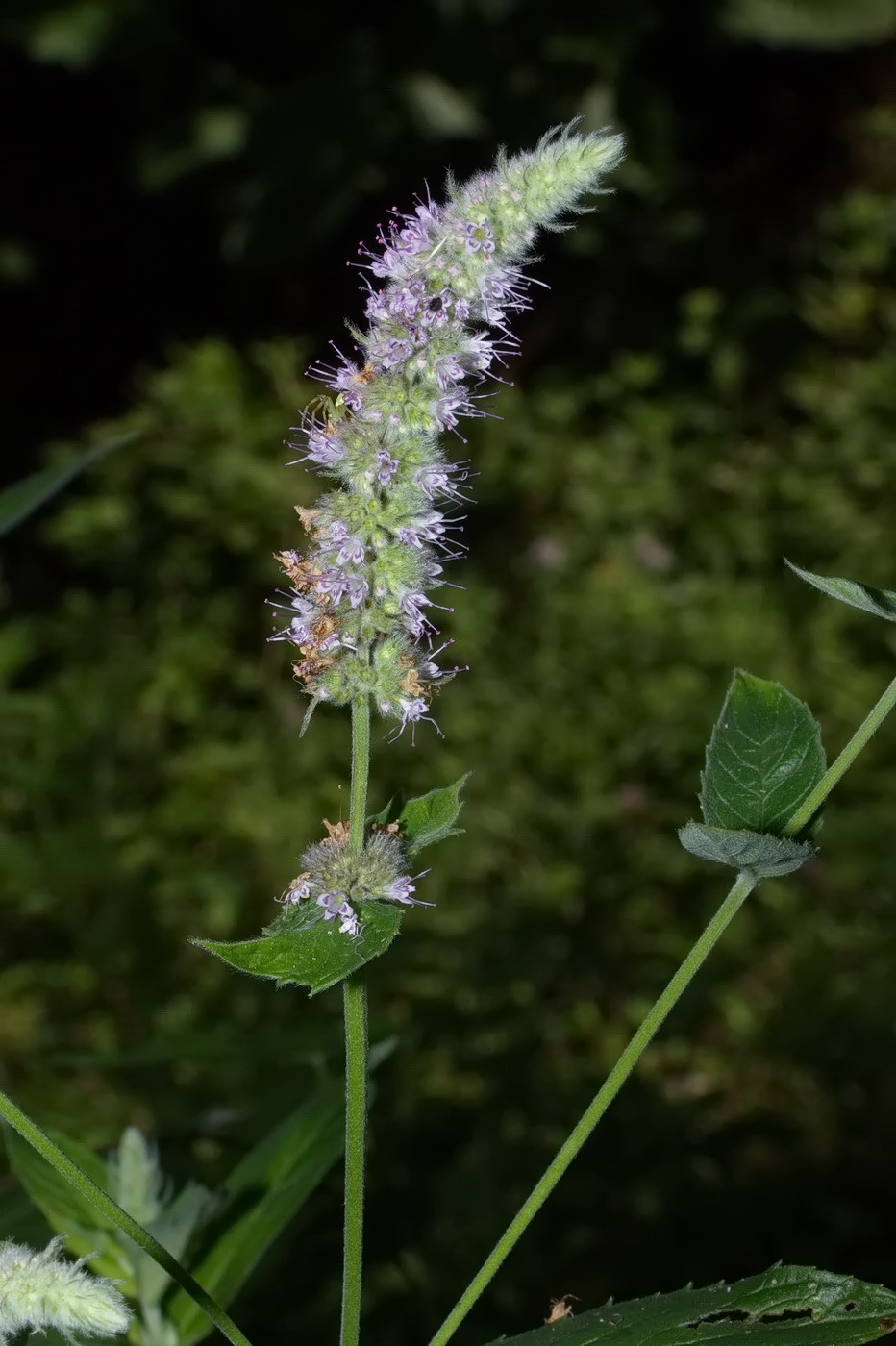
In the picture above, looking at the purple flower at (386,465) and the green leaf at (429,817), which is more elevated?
the purple flower at (386,465)

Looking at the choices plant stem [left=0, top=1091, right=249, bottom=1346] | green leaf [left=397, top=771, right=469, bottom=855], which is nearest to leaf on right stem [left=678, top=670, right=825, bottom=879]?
green leaf [left=397, top=771, right=469, bottom=855]

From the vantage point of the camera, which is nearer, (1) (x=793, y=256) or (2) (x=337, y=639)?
(2) (x=337, y=639)

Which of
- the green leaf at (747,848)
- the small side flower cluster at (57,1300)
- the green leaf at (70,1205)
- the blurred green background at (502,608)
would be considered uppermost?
the blurred green background at (502,608)

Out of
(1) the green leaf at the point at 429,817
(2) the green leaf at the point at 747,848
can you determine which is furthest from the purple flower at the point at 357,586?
(2) the green leaf at the point at 747,848

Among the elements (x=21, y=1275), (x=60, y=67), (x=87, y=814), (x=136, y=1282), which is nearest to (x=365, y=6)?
(x=60, y=67)

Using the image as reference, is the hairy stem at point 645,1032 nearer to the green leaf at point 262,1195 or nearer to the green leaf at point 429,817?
the green leaf at point 429,817

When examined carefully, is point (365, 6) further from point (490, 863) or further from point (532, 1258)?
point (532, 1258)

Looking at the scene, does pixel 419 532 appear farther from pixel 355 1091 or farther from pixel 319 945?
pixel 355 1091
